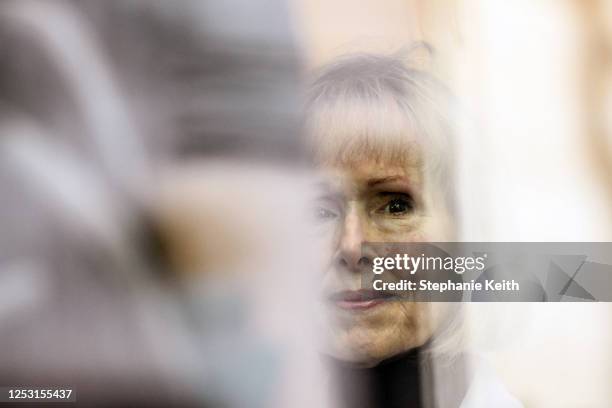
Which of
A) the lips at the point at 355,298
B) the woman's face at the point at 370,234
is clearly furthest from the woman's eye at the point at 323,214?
the lips at the point at 355,298

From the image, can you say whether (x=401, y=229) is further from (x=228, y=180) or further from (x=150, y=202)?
(x=150, y=202)

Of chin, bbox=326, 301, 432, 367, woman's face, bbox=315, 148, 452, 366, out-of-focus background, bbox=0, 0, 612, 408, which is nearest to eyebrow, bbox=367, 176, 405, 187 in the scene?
woman's face, bbox=315, 148, 452, 366

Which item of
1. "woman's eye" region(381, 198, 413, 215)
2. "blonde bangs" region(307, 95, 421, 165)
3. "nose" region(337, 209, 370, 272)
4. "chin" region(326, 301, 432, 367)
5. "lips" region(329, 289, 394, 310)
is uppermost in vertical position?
"blonde bangs" region(307, 95, 421, 165)

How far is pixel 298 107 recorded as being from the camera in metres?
1.35

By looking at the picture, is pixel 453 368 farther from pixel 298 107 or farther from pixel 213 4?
pixel 213 4

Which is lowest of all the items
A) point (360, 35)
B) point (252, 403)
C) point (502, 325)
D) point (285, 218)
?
point (252, 403)

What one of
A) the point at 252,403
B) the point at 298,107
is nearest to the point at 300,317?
the point at 252,403

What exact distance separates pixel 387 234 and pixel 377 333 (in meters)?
0.20

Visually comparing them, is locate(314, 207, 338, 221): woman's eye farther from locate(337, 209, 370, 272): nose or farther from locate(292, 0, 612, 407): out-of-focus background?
locate(292, 0, 612, 407): out-of-focus background

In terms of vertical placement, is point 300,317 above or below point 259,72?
below

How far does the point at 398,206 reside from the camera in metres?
1.33

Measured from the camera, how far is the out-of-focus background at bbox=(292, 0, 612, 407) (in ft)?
4.34

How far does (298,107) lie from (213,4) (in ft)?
0.90

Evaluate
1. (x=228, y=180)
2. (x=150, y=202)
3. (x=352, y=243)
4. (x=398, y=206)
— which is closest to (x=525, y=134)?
(x=398, y=206)
